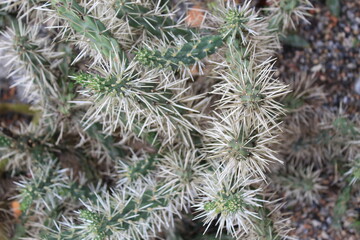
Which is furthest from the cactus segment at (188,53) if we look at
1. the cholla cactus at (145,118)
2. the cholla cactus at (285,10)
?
the cholla cactus at (285,10)

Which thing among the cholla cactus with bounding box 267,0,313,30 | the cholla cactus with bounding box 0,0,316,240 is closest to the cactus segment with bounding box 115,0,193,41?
the cholla cactus with bounding box 0,0,316,240

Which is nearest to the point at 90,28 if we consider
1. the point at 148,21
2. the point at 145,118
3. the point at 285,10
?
the point at 148,21

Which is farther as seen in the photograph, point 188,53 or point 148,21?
point 148,21

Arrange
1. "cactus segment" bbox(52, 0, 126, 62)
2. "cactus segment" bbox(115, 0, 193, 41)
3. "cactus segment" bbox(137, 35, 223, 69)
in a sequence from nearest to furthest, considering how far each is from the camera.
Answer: "cactus segment" bbox(52, 0, 126, 62), "cactus segment" bbox(137, 35, 223, 69), "cactus segment" bbox(115, 0, 193, 41)

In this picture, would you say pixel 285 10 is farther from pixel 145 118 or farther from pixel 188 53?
pixel 145 118

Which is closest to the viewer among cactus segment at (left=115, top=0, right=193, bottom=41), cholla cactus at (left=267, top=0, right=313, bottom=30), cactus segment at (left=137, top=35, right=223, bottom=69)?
cactus segment at (left=137, top=35, right=223, bottom=69)

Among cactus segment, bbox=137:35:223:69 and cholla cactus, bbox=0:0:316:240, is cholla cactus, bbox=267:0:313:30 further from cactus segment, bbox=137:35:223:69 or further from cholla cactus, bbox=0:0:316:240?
cactus segment, bbox=137:35:223:69

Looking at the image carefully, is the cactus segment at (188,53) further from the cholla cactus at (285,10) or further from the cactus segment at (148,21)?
the cholla cactus at (285,10)

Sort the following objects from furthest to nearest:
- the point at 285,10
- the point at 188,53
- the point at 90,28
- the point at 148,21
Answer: the point at 285,10 < the point at 148,21 < the point at 188,53 < the point at 90,28

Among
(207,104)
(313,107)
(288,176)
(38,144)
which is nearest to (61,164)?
(38,144)

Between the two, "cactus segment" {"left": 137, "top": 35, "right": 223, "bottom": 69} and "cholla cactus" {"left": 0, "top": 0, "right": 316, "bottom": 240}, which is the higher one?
"cactus segment" {"left": 137, "top": 35, "right": 223, "bottom": 69}

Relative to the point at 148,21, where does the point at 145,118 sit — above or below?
below
